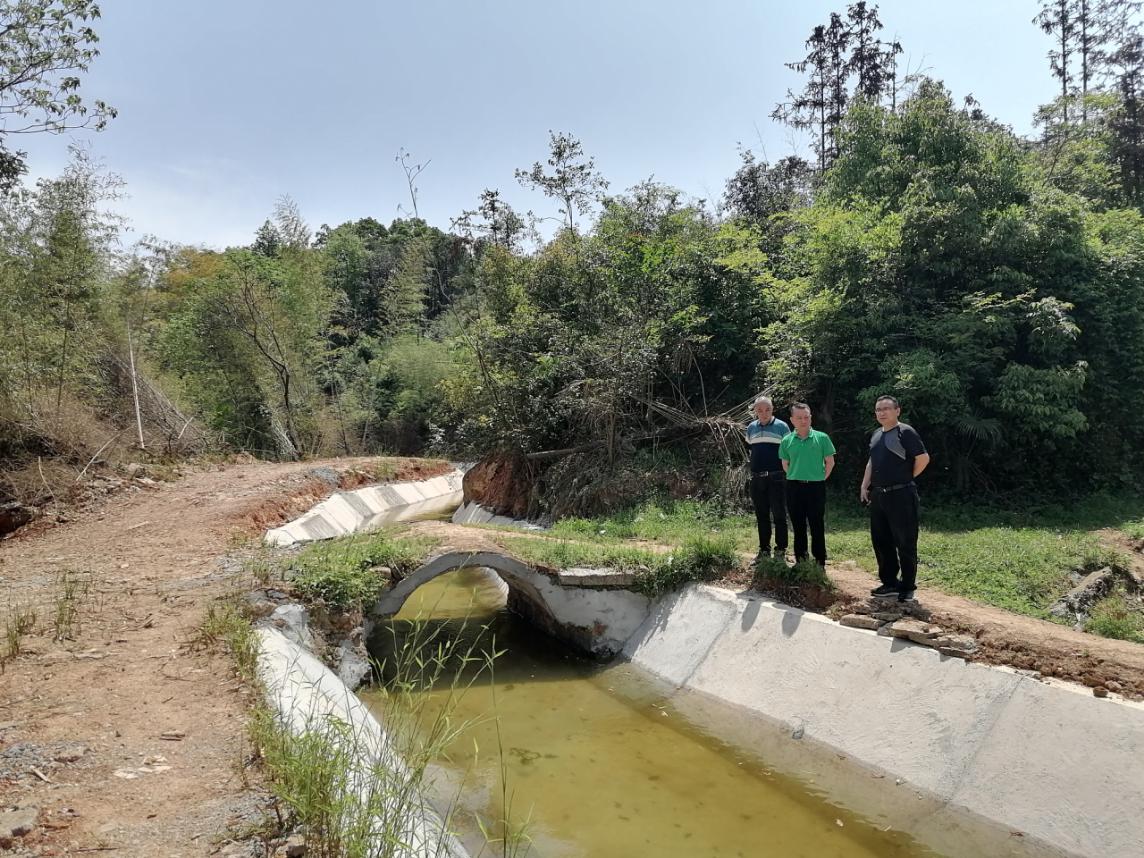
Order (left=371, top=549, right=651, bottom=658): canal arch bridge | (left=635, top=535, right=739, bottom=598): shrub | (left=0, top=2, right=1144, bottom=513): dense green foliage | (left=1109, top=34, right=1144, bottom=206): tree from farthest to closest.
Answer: (left=1109, top=34, right=1144, bottom=206): tree, (left=0, top=2, right=1144, bottom=513): dense green foliage, (left=371, top=549, right=651, bottom=658): canal arch bridge, (left=635, top=535, right=739, bottom=598): shrub

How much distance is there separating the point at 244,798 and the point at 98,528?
349 inches

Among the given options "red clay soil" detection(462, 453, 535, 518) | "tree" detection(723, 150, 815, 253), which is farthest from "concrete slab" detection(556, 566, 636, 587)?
"tree" detection(723, 150, 815, 253)

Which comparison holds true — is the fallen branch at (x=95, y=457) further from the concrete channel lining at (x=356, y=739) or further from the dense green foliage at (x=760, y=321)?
the concrete channel lining at (x=356, y=739)

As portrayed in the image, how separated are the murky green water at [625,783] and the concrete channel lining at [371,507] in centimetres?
546

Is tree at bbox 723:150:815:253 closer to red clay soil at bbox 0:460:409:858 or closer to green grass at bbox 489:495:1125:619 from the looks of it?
green grass at bbox 489:495:1125:619

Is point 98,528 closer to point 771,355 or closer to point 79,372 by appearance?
point 79,372

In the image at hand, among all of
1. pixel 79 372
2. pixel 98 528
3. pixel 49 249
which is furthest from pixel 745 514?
pixel 49 249

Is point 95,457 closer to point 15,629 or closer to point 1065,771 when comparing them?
point 15,629

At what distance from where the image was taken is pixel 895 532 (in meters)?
5.56

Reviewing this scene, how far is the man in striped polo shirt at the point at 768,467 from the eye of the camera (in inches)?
263

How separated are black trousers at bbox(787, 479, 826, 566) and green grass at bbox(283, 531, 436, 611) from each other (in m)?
4.03

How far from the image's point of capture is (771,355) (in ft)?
40.6

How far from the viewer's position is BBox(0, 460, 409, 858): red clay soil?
2.96 m

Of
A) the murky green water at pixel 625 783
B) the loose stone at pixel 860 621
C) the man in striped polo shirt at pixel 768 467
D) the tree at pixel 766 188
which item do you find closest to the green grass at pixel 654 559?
the man in striped polo shirt at pixel 768 467
